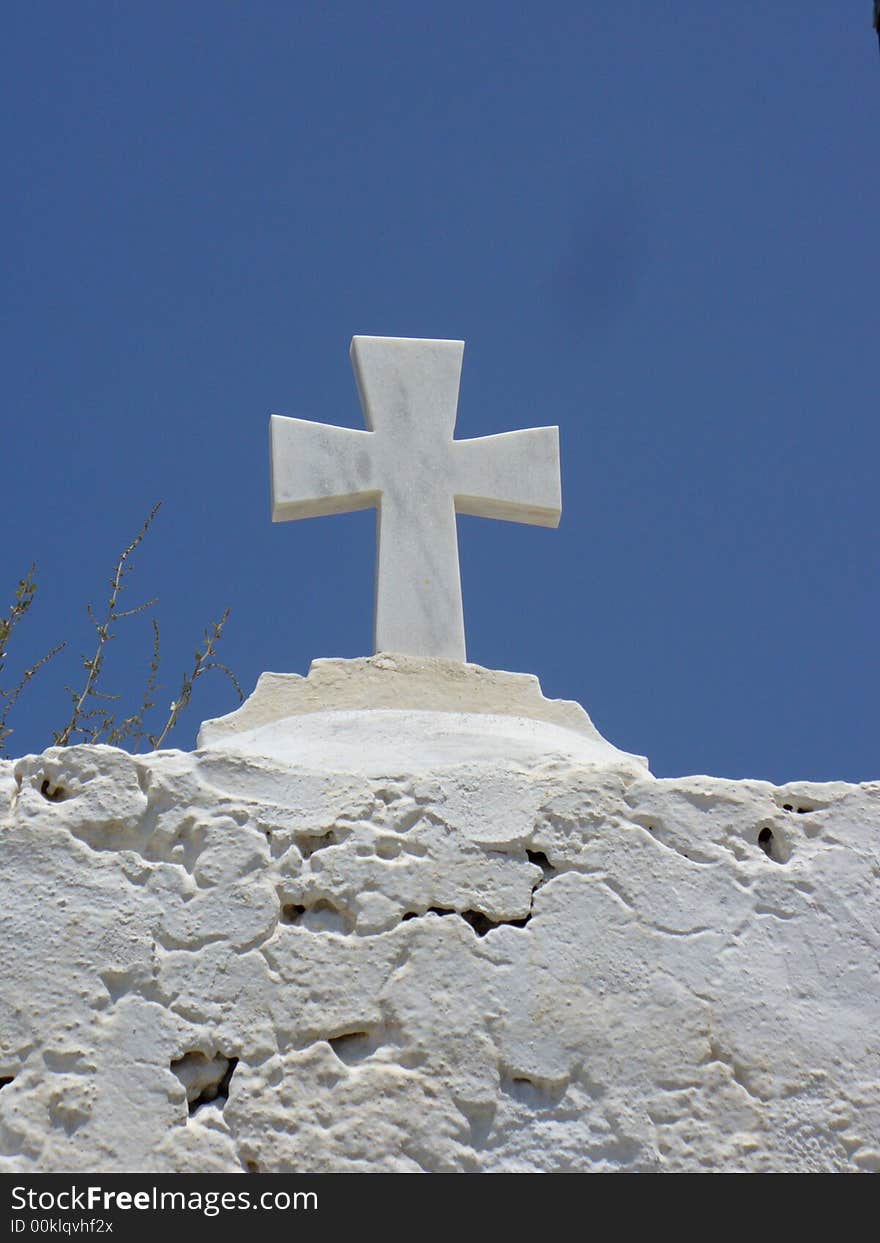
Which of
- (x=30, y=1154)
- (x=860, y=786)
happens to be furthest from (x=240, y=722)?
(x=860, y=786)

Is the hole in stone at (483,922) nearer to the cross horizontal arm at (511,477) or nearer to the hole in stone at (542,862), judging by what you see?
the hole in stone at (542,862)

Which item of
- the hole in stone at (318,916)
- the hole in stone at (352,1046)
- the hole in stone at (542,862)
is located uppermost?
the hole in stone at (542,862)

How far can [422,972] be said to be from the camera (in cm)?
348

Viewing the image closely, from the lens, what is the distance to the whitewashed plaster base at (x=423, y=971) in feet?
10.9

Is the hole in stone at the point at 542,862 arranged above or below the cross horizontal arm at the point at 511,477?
below

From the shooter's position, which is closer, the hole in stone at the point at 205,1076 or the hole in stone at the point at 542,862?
the hole in stone at the point at 205,1076

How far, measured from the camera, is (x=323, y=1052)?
3381 millimetres

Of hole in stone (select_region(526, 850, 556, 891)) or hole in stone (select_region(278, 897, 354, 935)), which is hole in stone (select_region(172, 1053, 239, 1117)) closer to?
hole in stone (select_region(278, 897, 354, 935))

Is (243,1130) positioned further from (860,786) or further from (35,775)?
(860,786)

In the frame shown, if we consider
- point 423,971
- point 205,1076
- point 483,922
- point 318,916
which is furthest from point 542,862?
point 205,1076

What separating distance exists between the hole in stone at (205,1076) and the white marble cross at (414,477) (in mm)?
1343

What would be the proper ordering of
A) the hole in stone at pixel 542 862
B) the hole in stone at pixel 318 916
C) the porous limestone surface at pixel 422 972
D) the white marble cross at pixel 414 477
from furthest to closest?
the white marble cross at pixel 414 477 < the hole in stone at pixel 542 862 < the hole in stone at pixel 318 916 < the porous limestone surface at pixel 422 972

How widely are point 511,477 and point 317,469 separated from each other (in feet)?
1.83

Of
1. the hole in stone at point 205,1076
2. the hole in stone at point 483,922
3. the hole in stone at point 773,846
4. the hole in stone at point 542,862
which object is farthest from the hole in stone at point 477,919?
the hole in stone at point 773,846
